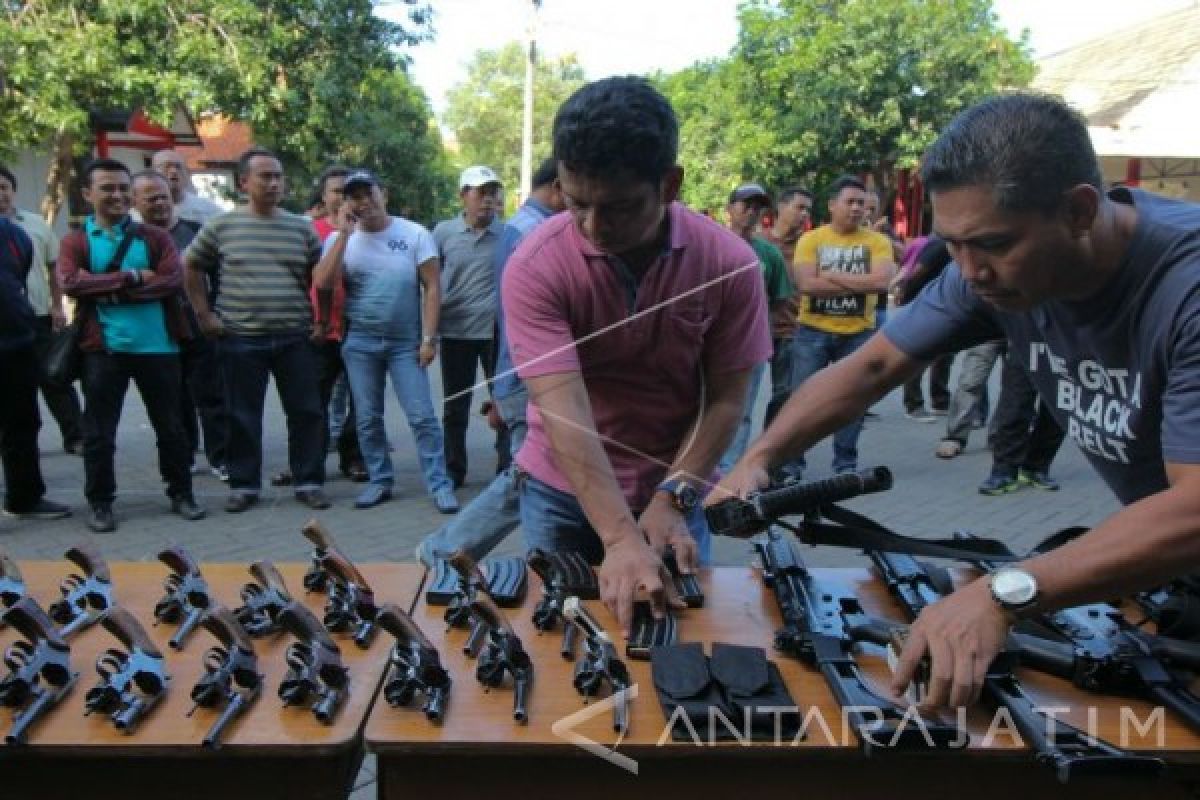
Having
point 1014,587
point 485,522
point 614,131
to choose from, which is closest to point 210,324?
point 485,522

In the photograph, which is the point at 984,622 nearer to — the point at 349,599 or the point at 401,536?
the point at 349,599

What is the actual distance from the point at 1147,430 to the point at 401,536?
154 inches

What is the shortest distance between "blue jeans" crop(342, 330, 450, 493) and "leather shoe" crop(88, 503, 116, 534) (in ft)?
4.44

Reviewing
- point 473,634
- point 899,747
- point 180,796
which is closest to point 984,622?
point 899,747

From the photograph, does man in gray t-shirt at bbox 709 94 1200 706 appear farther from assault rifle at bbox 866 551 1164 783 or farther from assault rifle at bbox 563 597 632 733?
assault rifle at bbox 563 597 632 733

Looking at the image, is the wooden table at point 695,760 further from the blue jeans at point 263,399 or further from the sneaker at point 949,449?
the sneaker at point 949,449

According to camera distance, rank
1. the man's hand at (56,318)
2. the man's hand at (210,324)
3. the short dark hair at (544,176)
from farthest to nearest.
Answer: the man's hand at (56,318) → the man's hand at (210,324) → the short dark hair at (544,176)

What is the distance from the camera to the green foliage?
21016mm

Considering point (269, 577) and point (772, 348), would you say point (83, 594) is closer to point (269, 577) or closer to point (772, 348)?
point (269, 577)

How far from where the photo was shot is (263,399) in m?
5.41

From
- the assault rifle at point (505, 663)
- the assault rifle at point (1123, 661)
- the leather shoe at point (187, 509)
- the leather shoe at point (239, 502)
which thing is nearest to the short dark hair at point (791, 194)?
the leather shoe at point (239, 502)

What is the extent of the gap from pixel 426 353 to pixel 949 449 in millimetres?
3772

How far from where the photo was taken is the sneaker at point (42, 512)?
518 cm

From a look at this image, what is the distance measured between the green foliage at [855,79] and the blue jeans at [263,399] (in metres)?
18.3
